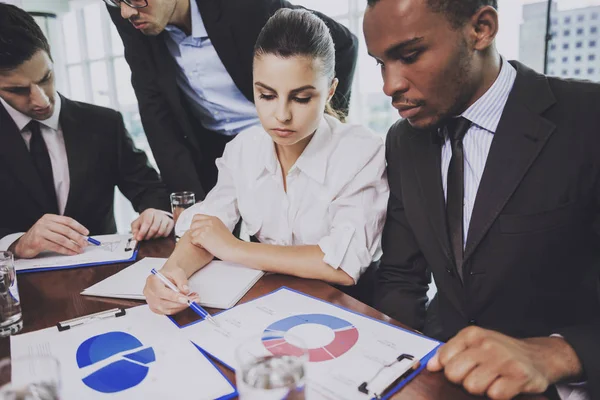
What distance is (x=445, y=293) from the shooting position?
1.25 m

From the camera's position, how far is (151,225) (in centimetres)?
164

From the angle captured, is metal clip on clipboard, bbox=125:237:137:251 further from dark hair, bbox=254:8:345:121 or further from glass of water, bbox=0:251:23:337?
dark hair, bbox=254:8:345:121

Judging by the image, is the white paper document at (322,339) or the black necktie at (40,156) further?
the black necktie at (40,156)

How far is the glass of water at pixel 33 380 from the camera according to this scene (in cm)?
54

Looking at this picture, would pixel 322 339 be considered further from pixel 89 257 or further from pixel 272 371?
pixel 89 257

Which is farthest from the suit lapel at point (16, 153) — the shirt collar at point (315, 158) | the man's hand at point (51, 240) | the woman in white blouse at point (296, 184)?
the shirt collar at point (315, 158)

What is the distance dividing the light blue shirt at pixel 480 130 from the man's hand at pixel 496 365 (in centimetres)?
40

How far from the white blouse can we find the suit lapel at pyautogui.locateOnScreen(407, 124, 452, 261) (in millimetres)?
148

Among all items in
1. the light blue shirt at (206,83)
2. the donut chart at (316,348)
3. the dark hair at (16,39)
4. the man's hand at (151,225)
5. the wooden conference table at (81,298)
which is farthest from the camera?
the light blue shirt at (206,83)

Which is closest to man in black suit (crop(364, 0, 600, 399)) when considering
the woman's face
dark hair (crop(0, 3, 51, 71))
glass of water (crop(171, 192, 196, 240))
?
the woman's face

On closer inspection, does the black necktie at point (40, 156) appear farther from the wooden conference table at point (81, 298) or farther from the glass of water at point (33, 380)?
the glass of water at point (33, 380)

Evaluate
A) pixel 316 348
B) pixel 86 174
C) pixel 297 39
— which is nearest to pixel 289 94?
pixel 297 39

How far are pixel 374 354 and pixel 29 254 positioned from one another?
1205 mm

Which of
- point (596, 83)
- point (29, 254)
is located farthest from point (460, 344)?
point (29, 254)
